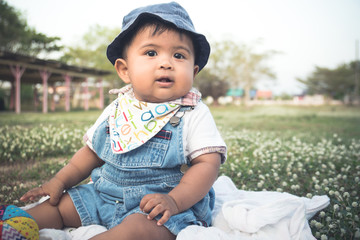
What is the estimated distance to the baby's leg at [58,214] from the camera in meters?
1.98

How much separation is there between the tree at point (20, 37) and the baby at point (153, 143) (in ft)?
72.2

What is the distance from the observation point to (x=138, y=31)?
2123 millimetres

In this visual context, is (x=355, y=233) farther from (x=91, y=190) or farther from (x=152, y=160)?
(x=91, y=190)

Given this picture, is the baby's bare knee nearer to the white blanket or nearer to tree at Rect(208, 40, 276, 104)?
the white blanket

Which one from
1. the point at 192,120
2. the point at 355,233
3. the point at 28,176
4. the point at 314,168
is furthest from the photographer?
the point at 314,168

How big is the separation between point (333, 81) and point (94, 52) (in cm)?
4358

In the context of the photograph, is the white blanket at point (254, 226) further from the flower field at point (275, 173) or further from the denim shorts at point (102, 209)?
the flower field at point (275, 173)

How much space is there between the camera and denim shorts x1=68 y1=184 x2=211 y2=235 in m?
1.90

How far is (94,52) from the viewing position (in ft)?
121

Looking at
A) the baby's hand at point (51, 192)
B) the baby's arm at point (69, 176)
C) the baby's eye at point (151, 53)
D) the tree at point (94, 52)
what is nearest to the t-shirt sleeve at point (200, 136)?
the baby's eye at point (151, 53)

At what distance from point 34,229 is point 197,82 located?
121 ft

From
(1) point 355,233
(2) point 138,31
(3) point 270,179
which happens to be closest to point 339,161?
(3) point 270,179

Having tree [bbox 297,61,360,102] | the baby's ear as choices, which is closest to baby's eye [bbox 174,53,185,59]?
the baby's ear

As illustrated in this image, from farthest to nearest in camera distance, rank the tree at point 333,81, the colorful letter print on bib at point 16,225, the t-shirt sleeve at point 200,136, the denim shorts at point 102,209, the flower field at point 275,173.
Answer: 1. the tree at point 333,81
2. the flower field at point 275,173
3. the t-shirt sleeve at point 200,136
4. the denim shorts at point 102,209
5. the colorful letter print on bib at point 16,225
